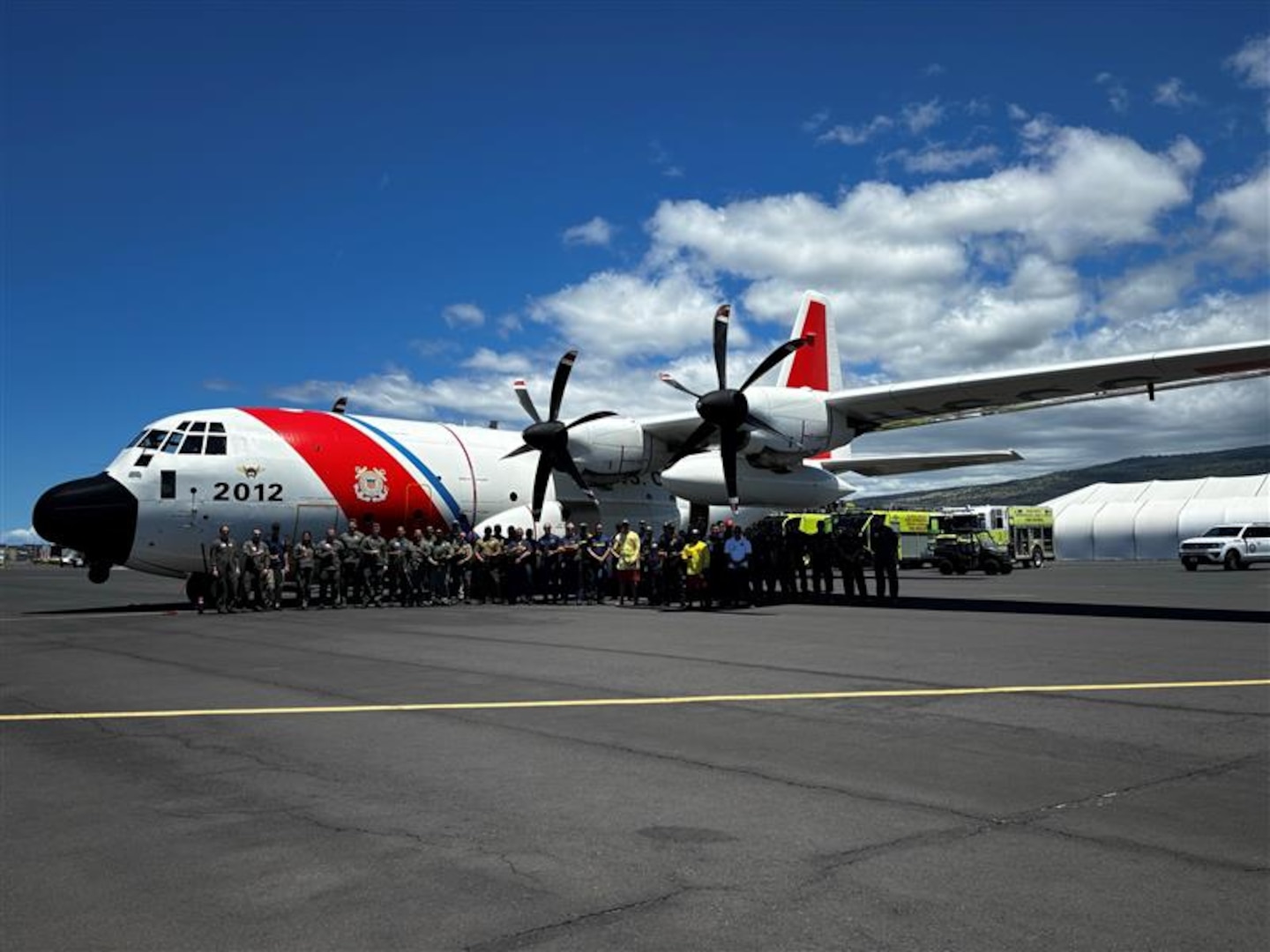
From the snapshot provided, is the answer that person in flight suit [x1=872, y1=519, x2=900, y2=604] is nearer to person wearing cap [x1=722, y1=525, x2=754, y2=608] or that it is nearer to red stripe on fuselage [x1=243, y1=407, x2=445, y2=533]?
person wearing cap [x1=722, y1=525, x2=754, y2=608]

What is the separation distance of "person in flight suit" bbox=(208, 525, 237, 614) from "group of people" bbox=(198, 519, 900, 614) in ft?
0.08

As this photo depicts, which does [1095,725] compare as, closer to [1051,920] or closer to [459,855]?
[1051,920]

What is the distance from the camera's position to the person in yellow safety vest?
19922mm

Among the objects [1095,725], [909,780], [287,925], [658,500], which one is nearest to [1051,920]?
[909,780]

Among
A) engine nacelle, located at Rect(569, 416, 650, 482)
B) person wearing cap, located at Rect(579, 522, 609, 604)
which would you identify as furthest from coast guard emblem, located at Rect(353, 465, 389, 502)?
person wearing cap, located at Rect(579, 522, 609, 604)

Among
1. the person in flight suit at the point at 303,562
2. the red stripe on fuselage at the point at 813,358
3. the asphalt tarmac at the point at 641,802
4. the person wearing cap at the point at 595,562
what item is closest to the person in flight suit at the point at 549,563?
the person wearing cap at the point at 595,562

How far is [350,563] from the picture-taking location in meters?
21.2

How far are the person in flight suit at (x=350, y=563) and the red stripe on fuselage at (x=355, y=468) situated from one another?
25.1 inches

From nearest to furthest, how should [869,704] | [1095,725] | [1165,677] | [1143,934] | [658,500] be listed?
[1143,934], [1095,725], [869,704], [1165,677], [658,500]

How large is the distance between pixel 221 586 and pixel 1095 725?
55.2 feet

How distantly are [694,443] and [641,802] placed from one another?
1842 cm

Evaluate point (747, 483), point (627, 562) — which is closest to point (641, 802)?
point (627, 562)

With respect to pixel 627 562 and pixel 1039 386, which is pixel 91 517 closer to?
pixel 627 562

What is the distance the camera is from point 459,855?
4.70 meters
